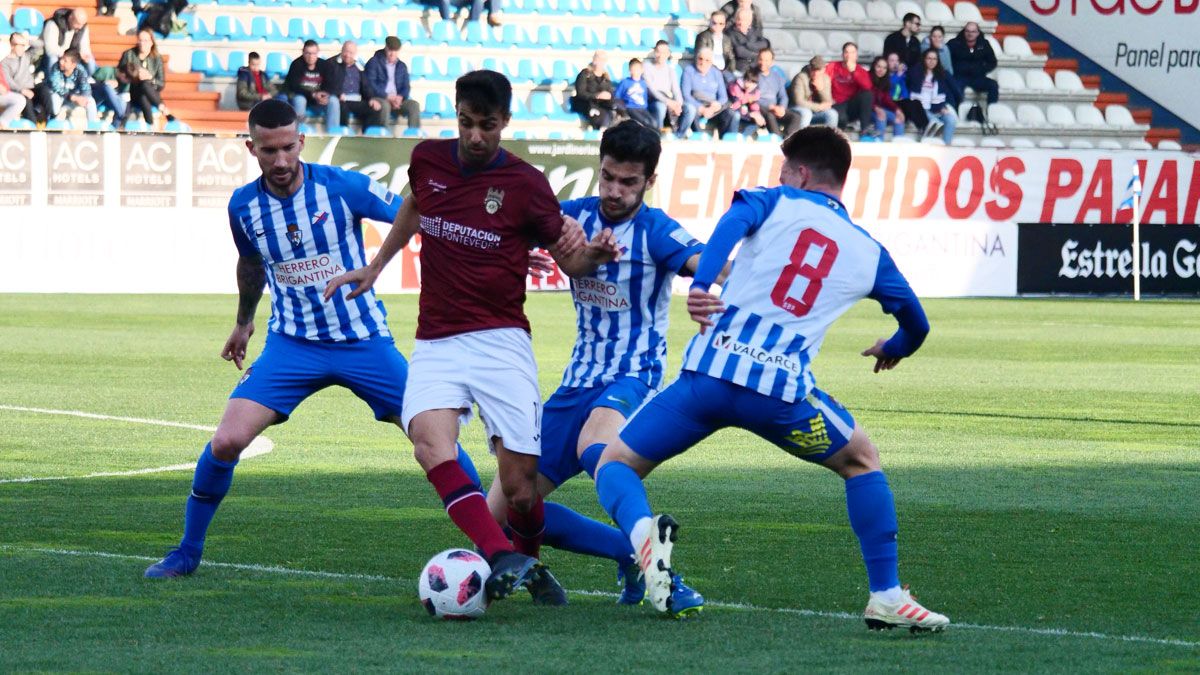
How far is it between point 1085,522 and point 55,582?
4.32m

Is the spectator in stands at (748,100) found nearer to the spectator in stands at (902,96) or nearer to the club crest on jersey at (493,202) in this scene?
the spectator in stands at (902,96)

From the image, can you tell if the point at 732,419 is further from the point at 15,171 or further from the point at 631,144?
the point at 15,171

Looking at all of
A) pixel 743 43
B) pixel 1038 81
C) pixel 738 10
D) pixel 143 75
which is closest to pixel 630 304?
pixel 143 75

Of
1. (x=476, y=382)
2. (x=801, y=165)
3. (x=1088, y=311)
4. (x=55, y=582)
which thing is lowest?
(x=1088, y=311)

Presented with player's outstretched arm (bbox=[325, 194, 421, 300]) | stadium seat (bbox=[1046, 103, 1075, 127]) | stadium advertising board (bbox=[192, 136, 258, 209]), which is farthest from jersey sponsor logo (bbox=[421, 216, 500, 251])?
stadium seat (bbox=[1046, 103, 1075, 127])

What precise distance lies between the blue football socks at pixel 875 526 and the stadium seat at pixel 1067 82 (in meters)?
29.0

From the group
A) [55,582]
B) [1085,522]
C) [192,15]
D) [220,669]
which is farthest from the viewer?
[192,15]

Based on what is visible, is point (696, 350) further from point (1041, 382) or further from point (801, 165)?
point (1041, 382)

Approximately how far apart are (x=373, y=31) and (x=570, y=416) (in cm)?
2390

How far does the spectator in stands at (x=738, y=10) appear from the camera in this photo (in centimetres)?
2899

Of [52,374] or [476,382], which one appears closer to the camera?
[476,382]

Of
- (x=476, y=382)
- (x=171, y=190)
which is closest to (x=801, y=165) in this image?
(x=476, y=382)

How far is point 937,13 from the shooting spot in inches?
1305

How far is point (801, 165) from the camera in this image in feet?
18.4
